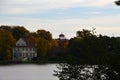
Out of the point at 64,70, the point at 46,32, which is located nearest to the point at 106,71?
the point at 64,70

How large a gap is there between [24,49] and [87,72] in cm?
10682

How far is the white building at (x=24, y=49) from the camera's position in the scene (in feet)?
381

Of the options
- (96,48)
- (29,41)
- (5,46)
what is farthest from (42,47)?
(96,48)

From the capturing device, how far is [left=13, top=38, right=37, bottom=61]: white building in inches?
4574

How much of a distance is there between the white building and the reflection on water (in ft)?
314

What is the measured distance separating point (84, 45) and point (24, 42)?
103508 mm

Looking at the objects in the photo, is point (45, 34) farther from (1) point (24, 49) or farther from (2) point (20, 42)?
(1) point (24, 49)

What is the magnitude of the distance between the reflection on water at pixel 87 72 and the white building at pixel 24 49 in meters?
95.7

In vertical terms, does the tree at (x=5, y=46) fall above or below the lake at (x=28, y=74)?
above

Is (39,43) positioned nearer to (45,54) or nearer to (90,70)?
(45,54)

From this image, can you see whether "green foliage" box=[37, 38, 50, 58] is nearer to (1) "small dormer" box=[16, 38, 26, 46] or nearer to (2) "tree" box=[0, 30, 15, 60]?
(2) "tree" box=[0, 30, 15, 60]

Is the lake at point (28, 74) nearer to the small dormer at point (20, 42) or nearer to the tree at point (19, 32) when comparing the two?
the small dormer at point (20, 42)

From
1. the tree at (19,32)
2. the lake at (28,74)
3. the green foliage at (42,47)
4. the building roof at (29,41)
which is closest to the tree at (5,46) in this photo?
the green foliage at (42,47)

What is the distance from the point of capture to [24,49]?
12312 cm
